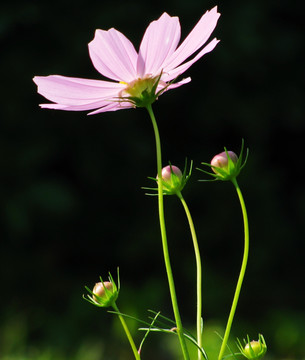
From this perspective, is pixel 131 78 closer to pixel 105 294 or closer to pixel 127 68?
pixel 127 68

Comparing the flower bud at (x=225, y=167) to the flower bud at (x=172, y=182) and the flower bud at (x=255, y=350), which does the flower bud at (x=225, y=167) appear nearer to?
the flower bud at (x=172, y=182)

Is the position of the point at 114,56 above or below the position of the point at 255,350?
above

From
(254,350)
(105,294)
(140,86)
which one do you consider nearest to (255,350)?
(254,350)

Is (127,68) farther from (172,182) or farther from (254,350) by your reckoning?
(254,350)

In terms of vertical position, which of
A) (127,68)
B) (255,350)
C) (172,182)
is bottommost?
(255,350)

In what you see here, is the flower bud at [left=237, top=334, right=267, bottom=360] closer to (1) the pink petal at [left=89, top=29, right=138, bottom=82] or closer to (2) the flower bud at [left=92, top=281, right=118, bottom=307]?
(2) the flower bud at [left=92, top=281, right=118, bottom=307]

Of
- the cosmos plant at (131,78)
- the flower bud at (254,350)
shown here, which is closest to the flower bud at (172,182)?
the cosmos plant at (131,78)

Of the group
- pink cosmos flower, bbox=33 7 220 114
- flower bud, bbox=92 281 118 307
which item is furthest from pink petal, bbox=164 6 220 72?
flower bud, bbox=92 281 118 307
